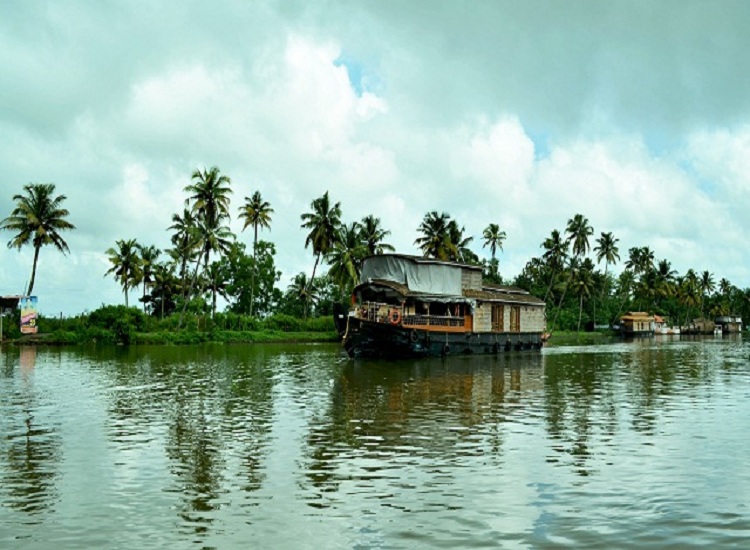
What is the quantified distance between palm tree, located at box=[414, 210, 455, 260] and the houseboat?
25.0 m

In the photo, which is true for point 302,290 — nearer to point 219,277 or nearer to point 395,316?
point 219,277

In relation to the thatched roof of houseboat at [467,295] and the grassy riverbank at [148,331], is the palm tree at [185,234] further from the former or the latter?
the thatched roof of houseboat at [467,295]

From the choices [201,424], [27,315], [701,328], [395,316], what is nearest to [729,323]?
[701,328]

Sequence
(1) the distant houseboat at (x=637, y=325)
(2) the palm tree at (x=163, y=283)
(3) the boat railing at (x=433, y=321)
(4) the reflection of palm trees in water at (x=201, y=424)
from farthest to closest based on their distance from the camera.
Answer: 1. (1) the distant houseboat at (x=637, y=325)
2. (2) the palm tree at (x=163, y=283)
3. (3) the boat railing at (x=433, y=321)
4. (4) the reflection of palm trees in water at (x=201, y=424)

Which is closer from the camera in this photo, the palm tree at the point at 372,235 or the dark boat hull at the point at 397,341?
the dark boat hull at the point at 397,341

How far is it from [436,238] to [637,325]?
1686 inches

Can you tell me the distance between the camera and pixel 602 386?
23.9 meters

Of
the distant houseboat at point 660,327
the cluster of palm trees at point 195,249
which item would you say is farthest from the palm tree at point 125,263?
the distant houseboat at point 660,327

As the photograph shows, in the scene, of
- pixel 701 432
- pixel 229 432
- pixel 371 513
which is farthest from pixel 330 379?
pixel 371 513

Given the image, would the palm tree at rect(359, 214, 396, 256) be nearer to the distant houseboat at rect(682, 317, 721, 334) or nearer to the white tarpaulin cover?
the white tarpaulin cover

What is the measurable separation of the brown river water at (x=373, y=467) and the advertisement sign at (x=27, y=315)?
3670 centimetres

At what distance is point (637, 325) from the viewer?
98.1 m

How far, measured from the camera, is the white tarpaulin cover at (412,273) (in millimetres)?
39656

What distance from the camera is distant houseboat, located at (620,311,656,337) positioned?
96750 mm
